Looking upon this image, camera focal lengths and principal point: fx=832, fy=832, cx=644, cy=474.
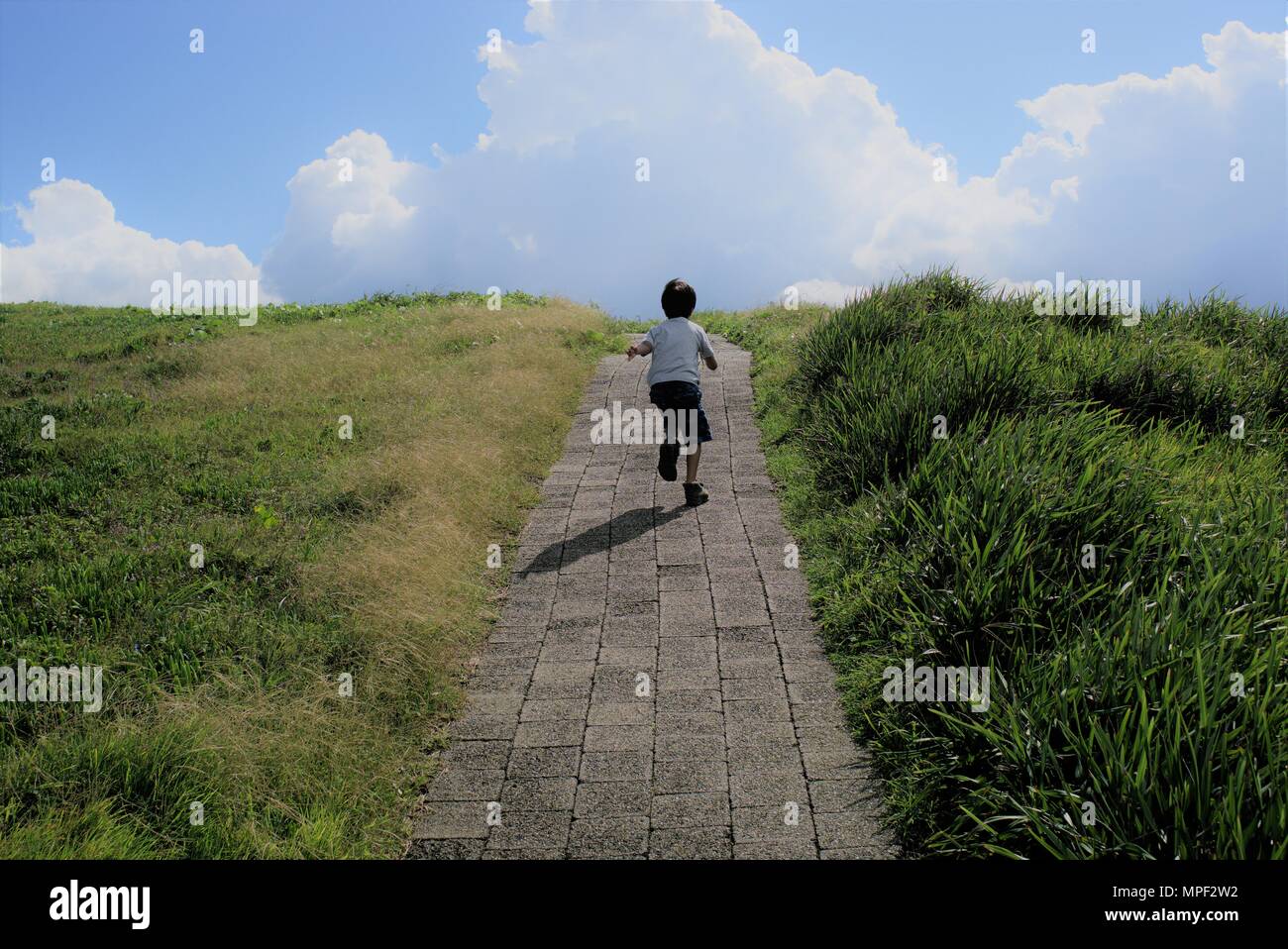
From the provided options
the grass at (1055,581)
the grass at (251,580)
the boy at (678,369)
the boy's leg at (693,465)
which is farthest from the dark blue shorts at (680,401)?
the grass at (251,580)

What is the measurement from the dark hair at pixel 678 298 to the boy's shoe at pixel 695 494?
146 centimetres

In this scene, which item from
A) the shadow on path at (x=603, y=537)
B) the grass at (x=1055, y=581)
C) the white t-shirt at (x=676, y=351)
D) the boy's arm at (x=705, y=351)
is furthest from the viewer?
the boy's arm at (x=705, y=351)

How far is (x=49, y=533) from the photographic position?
21.0 ft

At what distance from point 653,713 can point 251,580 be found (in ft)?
9.95

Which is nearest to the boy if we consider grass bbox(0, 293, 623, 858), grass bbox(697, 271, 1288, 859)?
grass bbox(697, 271, 1288, 859)

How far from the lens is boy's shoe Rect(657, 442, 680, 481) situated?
7.04m

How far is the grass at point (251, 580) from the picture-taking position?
3.50 metres

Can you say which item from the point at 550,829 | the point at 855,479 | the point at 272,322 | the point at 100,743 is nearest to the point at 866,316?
the point at 855,479

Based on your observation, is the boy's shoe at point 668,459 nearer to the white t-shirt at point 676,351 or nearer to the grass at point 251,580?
the white t-shirt at point 676,351

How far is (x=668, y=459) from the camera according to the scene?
7.05 meters

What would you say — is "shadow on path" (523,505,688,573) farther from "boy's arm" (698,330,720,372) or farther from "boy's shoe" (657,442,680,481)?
"boy's arm" (698,330,720,372)

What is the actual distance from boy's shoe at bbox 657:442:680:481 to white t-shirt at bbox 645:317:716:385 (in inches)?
21.9

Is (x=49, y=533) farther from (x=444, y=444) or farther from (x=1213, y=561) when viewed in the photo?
(x=1213, y=561)
